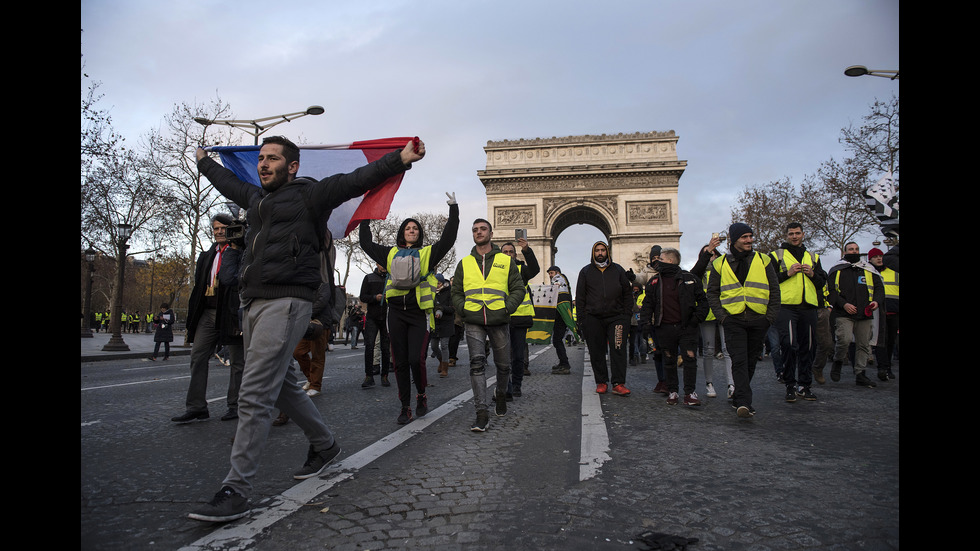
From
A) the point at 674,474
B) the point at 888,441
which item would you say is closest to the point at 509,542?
the point at 674,474

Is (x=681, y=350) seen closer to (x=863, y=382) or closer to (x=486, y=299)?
(x=486, y=299)

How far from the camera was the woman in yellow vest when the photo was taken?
5098 millimetres

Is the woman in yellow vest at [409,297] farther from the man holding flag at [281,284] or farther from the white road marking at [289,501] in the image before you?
the man holding flag at [281,284]

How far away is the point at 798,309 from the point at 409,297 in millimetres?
4821

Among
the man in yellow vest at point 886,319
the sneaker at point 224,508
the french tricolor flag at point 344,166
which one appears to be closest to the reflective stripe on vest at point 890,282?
the man in yellow vest at point 886,319

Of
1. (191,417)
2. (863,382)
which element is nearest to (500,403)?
(191,417)

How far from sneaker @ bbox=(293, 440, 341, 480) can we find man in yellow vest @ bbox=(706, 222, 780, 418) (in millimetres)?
3718

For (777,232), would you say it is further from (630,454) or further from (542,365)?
(630,454)

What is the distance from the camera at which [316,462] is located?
3332mm

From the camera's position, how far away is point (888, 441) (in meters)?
4.22

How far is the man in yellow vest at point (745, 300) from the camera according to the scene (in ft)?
18.1

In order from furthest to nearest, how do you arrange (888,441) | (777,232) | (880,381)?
(777,232) → (880,381) → (888,441)
